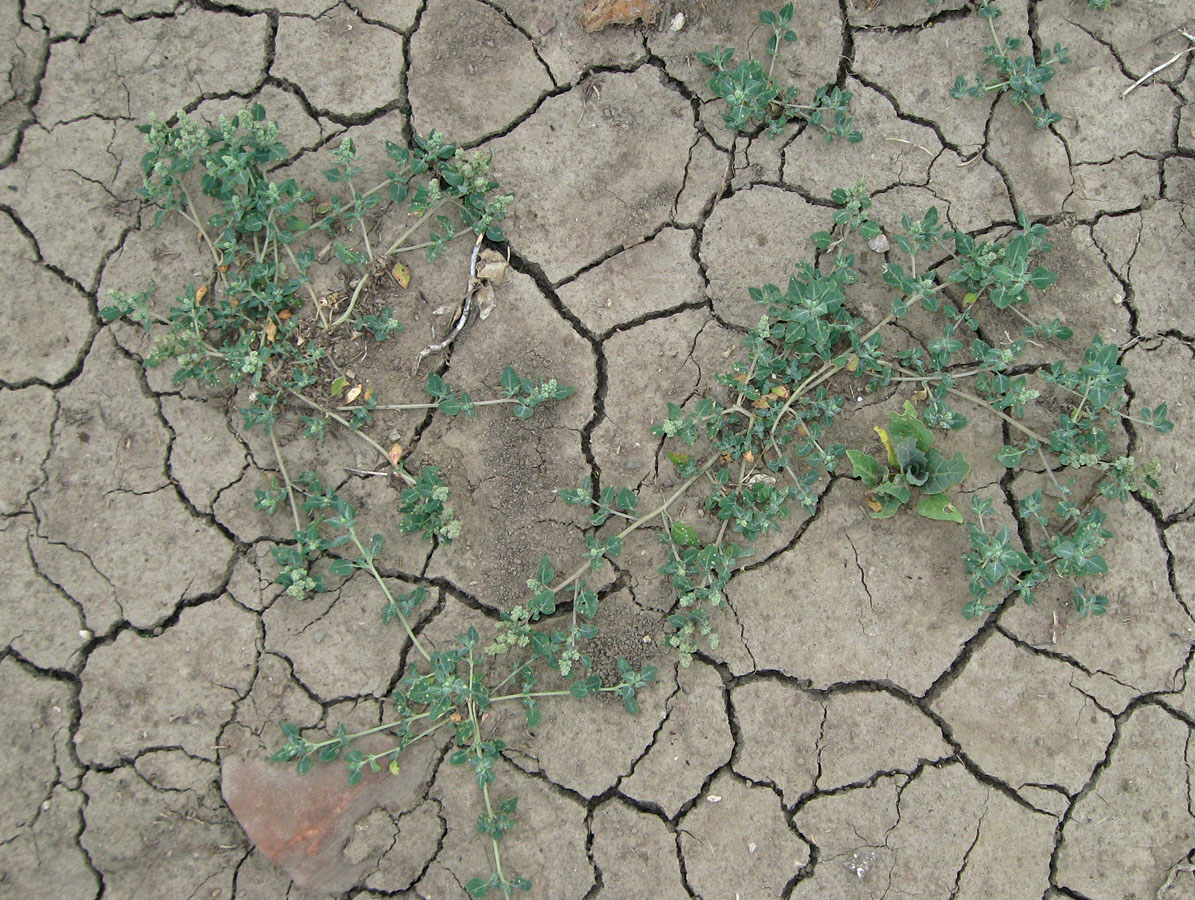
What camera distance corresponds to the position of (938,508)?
287cm

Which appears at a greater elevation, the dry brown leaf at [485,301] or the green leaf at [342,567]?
the dry brown leaf at [485,301]

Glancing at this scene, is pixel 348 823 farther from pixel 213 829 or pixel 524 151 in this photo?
pixel 524 151

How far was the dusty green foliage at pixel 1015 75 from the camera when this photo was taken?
3.05 metres

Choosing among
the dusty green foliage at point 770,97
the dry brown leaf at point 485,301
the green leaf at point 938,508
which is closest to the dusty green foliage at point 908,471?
the green leaf at point 938,508

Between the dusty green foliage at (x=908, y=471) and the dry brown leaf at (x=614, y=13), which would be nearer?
the dusty green foliage at (x=908, y=471)

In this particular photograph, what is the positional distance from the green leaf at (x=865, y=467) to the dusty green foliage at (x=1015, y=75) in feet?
4.83

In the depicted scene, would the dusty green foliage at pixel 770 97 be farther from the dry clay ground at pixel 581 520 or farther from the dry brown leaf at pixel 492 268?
the dry brown leaf at pixel 492 268

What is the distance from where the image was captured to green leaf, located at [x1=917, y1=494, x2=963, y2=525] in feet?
9.36

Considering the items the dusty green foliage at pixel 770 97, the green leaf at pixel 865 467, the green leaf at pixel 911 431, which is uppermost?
the dusty green foliage at pixel 770 97

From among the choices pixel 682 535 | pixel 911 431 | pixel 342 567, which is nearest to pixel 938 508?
pixel 911 431

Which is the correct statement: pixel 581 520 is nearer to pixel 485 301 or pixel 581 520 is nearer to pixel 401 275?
pixel 485 301

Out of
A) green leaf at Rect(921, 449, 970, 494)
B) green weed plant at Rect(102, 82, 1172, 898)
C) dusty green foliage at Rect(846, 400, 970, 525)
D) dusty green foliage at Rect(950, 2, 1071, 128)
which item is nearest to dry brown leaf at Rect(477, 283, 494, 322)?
green weed plant at Rect(102, 82, 1172, 898)

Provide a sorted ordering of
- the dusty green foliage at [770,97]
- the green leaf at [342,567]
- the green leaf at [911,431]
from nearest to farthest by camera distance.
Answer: the green leaf at [342,567]
the green leaf at [911,431]
the dusty green foliage at [770,97]

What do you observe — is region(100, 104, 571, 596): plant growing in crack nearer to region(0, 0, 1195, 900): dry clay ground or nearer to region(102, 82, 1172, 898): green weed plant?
region(102, 82, 1172, 898): green weed plant
